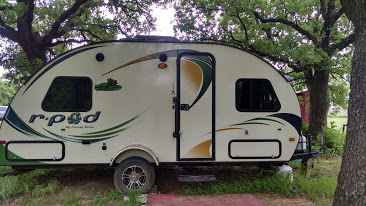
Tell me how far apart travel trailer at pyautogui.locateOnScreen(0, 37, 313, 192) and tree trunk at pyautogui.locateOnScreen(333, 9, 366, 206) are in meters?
3.05

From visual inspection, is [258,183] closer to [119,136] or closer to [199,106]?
[199,106]

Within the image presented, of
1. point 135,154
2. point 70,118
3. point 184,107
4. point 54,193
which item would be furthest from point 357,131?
point 54,193

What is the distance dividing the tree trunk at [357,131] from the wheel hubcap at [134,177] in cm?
389

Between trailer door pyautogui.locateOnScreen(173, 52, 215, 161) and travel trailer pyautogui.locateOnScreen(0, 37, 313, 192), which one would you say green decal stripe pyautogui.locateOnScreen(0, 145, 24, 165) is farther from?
trailer door pyautogui.locateOnScreen(173, 52, 215, 161)

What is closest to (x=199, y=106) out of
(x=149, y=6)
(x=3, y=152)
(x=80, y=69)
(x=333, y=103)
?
(x=80, y=69)

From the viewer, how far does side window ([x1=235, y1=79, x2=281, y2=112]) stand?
8.04 m

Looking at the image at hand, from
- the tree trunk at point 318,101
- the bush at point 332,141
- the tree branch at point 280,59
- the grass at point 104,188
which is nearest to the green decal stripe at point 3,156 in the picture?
the grass at point 104,188

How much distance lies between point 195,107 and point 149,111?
902 millimetres

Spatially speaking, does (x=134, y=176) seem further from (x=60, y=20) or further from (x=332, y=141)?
(x=332, y=141)

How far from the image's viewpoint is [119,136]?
7.72 metres

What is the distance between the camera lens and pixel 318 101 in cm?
1368

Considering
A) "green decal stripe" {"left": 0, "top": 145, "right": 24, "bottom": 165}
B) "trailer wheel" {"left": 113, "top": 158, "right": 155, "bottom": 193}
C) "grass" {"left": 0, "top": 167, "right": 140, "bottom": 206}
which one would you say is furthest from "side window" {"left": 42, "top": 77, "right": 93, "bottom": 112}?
"grass" {"left": 0, "top": 167, "right": 140, "bottom": 206}

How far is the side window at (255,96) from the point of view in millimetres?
8039

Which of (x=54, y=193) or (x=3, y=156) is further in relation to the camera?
(x=54, y=193)
